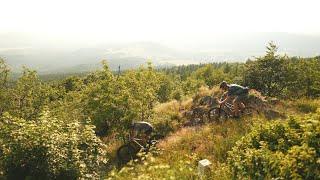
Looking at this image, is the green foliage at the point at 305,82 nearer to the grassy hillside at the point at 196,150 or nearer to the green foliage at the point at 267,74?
the green foliage at the point at 267,74

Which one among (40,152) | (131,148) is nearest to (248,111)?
(131,148)

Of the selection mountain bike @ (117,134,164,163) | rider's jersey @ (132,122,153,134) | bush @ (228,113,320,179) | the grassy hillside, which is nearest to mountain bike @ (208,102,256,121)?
the grassy hillside

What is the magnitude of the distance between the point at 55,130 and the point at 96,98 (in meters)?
7.86

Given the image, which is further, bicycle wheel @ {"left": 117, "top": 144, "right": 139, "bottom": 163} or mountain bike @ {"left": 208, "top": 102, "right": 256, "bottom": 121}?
mountain bike @ {"left": 208, "top": 102, "right": 256, "bottom": 121}

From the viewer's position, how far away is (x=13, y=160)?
11188mm

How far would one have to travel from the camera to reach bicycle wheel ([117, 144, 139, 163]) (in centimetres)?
1708

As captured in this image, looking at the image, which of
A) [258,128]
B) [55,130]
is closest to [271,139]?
[258,128]

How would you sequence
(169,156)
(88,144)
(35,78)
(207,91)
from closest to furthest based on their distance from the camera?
(88,144) < (169,156) < (207,91) < (35,78)

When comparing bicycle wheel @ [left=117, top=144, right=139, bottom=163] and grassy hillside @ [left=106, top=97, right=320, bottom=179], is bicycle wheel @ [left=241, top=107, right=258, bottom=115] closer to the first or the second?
grassy hillside @ [left=106, top=97, right=320, bottom=179]

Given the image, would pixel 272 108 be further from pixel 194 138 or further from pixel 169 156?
pixel 169 156

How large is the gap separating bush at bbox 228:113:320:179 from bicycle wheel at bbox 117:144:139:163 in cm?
825

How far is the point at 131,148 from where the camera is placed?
17.3 metres

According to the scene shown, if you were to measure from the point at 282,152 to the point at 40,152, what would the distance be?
22.2 ft

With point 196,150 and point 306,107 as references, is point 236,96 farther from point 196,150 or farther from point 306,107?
point 196,150
